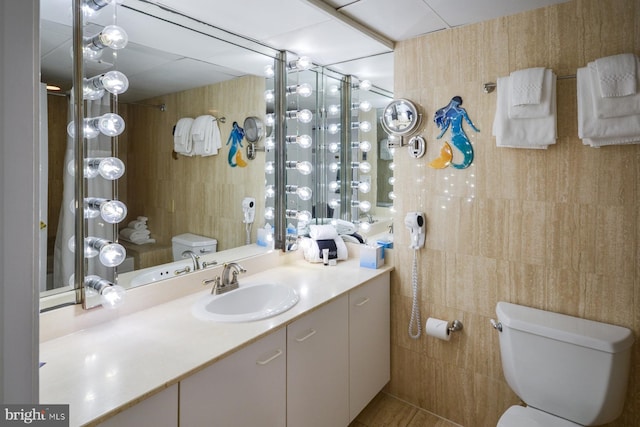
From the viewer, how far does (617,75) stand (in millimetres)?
1439

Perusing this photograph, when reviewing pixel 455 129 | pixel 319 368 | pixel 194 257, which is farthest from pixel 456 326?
pixel 194 257

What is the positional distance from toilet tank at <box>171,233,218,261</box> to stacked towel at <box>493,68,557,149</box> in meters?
1.56

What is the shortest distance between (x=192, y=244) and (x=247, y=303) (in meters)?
0.41

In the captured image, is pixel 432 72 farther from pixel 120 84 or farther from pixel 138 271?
pixel 138 271

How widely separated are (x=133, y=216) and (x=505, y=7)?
78.2 inches

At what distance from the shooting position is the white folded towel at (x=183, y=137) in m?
1.76

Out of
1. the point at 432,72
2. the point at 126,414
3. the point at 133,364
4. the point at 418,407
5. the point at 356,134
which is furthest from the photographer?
the point at 356,134

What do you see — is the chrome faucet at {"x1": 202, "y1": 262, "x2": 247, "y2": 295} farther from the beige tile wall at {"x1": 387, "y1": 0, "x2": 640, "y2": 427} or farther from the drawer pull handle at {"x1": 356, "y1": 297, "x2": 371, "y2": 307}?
the beige tile wall at {"x1": 387, "y1": 0, "x2": 640, "y2": 427}

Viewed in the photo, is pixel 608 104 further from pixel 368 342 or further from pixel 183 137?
pixel 183 137

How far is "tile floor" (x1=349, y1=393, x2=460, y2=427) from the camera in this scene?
2045mm

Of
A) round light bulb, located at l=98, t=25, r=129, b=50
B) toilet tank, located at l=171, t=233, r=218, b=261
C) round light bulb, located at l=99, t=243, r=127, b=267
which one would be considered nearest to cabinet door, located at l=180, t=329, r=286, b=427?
round light bulb, located at l=99, t=243, r=127, b=267

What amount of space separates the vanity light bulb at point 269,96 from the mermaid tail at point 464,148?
1.11 meters

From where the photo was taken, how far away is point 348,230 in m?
2.51

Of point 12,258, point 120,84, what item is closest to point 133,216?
point 120,84
